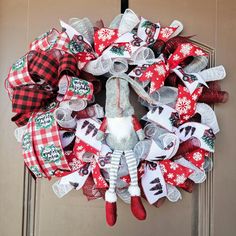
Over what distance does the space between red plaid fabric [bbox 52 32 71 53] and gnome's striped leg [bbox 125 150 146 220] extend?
0.98ft

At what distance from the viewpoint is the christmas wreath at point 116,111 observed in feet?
2.40

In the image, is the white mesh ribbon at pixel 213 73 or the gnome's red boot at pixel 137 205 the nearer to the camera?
the gnome's red boot at pixel 137 205

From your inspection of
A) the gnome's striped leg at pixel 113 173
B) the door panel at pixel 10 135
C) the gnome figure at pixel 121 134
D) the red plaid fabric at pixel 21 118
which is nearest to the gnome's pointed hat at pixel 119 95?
the gnome figure at pixel 121 134

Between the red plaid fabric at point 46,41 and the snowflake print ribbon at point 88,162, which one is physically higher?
the red plaid fabric at point 46,41

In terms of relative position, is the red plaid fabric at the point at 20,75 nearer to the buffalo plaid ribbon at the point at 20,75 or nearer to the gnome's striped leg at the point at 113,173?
the buffalo plaid ribbon at the point at 20,75


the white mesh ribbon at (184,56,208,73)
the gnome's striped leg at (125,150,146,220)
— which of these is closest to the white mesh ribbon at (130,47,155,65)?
the white mesh ribbon at (184,56,208,73)

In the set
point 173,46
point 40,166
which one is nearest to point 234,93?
point 173,46

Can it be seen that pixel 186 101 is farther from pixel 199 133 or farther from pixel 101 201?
pixel 101 201

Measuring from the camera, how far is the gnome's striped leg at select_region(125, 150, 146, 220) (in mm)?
710

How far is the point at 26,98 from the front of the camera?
0.73m

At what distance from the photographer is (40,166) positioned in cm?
75

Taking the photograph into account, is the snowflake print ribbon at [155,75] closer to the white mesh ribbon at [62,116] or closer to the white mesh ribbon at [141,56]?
the white mesh ribbon at [141,56]

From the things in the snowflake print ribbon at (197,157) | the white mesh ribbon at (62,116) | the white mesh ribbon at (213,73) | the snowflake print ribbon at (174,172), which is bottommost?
the snowflake print ribbon at (174,172)

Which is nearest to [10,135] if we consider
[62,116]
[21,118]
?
[21,118]
